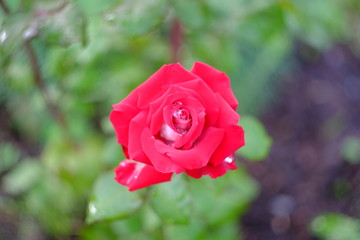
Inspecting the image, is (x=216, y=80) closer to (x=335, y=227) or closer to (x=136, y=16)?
(x=136, y=16)

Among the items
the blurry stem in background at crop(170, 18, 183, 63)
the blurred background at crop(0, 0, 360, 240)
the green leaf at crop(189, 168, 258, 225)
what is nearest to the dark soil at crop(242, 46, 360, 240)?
the blurred background at crop(0, 0, 360, 240)

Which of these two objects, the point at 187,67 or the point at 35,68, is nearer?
the point at 35,68

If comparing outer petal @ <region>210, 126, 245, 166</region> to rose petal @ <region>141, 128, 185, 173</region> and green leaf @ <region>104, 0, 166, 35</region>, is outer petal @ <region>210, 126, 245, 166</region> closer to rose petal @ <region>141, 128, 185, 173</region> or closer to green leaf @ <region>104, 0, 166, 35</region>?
rose petal @ <region>141, 128, 185, 173</region>

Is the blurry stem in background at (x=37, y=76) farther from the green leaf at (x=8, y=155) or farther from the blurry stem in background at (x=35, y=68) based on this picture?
the green leaf at (x=8, y=155)

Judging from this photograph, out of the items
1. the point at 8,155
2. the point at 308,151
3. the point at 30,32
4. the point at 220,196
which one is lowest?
the point at 308,151

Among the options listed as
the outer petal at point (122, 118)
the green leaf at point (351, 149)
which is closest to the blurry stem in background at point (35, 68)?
the outer petal at point (122, 118)

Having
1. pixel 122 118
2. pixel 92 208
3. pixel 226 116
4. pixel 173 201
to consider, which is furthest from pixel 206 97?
pixel 92 208

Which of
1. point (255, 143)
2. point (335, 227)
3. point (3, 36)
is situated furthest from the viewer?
point (335, 227)
